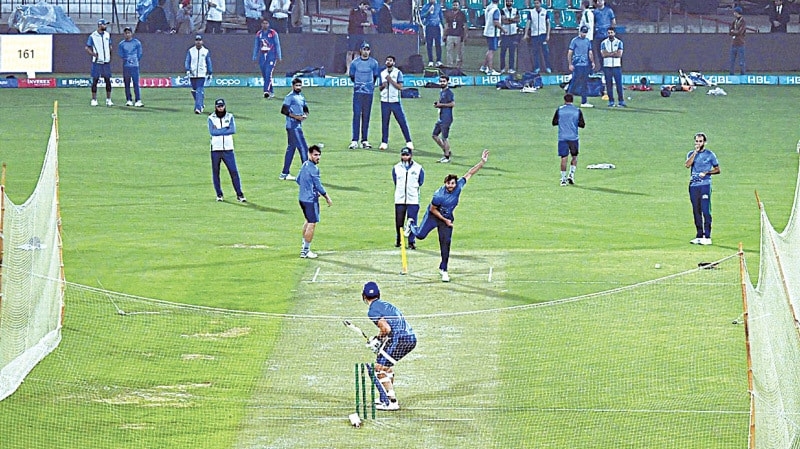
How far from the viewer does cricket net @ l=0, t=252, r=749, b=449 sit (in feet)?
49.2

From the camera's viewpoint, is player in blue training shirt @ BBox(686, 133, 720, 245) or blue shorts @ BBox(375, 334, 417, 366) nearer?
blue shorts @ BBox(375, 334, 417, 366)

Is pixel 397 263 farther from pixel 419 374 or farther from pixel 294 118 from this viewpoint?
pixel 294 118

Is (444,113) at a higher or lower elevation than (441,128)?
higher

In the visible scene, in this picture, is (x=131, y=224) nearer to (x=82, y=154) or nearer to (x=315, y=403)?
(x=82, y=154)

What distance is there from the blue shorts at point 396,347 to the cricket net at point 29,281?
4.47 m

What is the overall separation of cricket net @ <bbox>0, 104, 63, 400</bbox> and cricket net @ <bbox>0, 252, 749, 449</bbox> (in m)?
0.28

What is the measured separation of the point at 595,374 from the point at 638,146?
18897 millimetres

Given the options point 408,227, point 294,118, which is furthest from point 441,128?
point 408,227

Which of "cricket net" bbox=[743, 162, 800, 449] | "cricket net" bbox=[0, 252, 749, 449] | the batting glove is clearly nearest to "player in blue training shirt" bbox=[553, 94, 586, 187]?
"cricket net" bbox=[0, 252, 749, 449]

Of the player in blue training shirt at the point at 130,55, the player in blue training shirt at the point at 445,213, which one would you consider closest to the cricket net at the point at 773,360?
the player in blue training shirt at the point at 445,213

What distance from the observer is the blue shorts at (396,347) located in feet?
51.1

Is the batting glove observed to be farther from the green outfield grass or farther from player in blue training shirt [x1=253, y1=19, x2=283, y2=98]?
player in blue training shirt [x1=253, y1=19, x2=283, y2=98]

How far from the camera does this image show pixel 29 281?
17.9 metres

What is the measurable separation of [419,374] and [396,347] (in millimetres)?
1477
